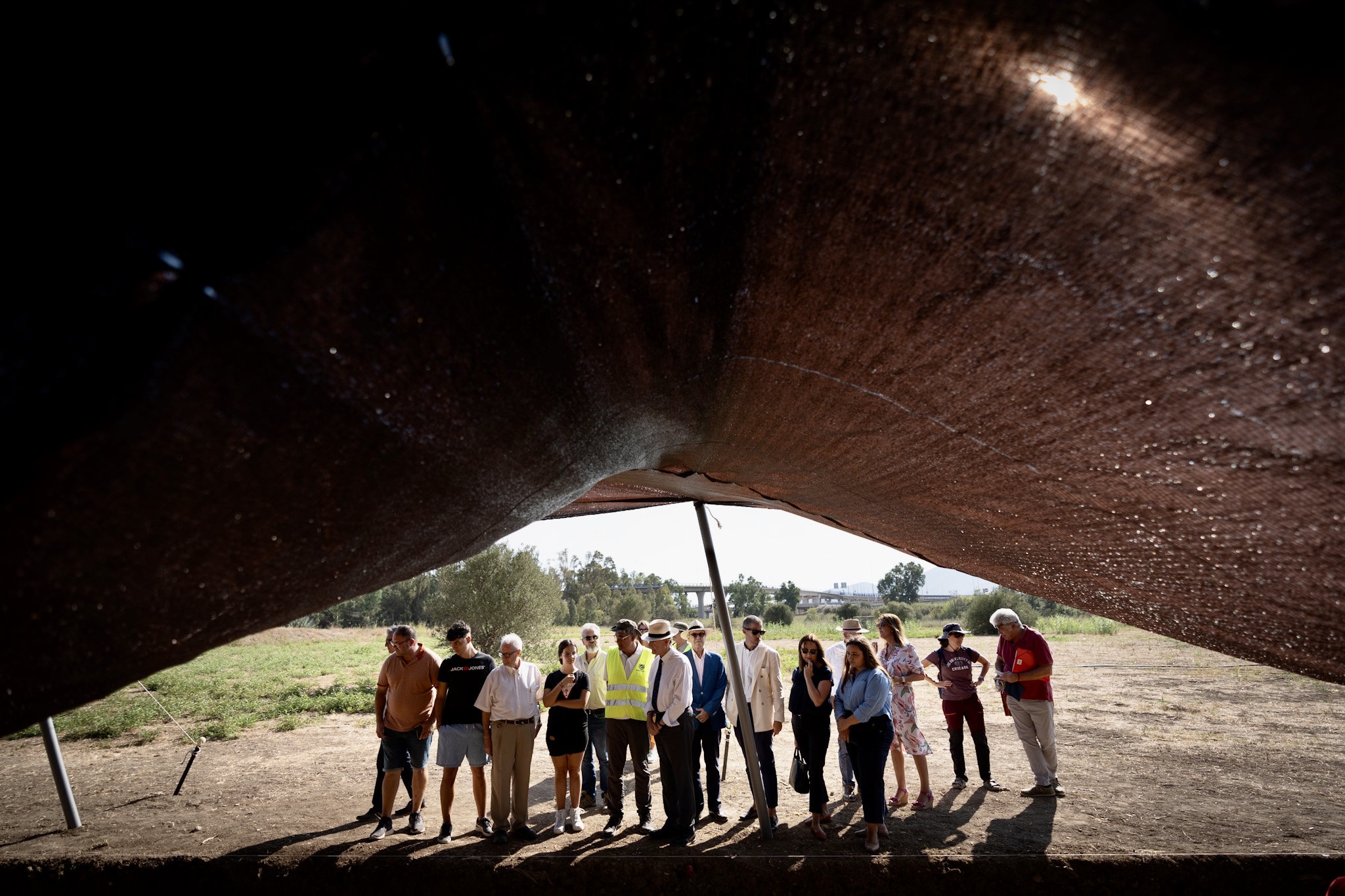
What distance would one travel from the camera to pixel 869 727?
499cm

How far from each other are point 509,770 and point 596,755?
4.60 feet

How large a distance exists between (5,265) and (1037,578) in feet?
10.8

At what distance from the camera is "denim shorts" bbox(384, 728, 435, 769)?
18.5 ft

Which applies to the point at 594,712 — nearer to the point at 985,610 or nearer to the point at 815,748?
the point at 815,748

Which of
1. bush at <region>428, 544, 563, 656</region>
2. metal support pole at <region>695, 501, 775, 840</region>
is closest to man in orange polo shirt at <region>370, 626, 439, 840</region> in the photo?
metal support pole at <region>695, 501, 775, 840</region>

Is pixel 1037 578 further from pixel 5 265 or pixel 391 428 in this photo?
pixel 5 265

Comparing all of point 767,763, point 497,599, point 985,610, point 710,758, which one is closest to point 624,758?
point 710,758

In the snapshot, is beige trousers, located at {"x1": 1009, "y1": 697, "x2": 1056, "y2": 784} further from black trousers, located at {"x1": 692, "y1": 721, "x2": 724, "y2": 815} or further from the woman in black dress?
the woman in black dress

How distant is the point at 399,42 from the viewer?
835 mm

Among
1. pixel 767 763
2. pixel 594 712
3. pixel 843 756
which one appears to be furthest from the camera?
pixel 594 712

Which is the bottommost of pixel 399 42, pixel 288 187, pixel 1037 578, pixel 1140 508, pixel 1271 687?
pixel 1271 687

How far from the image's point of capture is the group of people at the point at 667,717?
5266mm

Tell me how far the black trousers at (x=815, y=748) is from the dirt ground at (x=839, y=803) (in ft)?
0.94

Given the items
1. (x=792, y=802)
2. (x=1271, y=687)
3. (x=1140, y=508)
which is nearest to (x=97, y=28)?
(x=1140, y=508)
